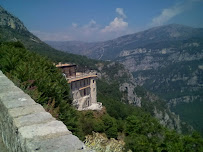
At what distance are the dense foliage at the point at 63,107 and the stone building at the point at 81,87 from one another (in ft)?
12.8

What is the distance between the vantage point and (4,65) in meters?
10.3

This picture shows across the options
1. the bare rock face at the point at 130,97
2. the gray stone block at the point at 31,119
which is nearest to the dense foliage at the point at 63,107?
the gray stone block at the point at 31,119

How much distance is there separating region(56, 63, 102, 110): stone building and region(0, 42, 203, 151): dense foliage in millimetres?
3905

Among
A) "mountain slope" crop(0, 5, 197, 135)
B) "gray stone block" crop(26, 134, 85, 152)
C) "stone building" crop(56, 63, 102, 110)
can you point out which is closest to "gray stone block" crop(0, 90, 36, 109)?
"gray stone block" crop(26, 134, 85, 152)

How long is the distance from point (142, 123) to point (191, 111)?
171 meters

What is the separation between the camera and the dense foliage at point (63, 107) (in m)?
8.73

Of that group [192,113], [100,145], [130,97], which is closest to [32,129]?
[100,145]

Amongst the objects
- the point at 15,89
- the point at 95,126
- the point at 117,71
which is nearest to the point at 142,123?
the point at 95,126

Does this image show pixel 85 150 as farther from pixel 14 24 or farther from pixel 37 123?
pixel 14 24

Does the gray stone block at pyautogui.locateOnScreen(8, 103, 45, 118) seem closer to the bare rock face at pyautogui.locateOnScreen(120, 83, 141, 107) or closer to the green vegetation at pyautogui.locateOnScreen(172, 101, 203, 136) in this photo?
the bare rock face at pyautogui.locateOnScreen(120, 83, 141, 107)

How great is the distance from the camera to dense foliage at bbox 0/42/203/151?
8734 mm


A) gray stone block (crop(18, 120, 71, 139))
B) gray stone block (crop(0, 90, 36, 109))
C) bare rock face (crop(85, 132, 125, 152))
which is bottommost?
bare rock face (crop(85, 132, 125, 152))

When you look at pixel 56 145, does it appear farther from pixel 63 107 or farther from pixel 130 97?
pixel 130 97

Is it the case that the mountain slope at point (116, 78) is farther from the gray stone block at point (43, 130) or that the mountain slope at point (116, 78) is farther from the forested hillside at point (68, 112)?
the gray stone block at point (43, 130)
